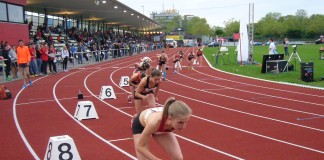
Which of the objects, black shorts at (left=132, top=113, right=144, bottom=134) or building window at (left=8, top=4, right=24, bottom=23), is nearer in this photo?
black shorts at (left=132, top=113, right=144, bottom=134)

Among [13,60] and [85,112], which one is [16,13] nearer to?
[13,60]

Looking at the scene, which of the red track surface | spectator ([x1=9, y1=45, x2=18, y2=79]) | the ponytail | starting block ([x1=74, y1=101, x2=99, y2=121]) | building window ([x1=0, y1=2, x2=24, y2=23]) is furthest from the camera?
building window ([x1=0, y1=2, x2=24, y2=23])

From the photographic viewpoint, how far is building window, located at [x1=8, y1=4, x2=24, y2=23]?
78.8 feet

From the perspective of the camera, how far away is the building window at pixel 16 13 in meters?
24.0

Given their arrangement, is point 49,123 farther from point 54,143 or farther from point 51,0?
point 51,0

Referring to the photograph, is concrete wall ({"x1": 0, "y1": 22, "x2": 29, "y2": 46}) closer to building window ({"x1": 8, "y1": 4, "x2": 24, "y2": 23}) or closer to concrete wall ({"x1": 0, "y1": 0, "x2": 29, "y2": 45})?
concrete wall ({"x1": 0, "y1": 0, "x2": 29, "y2": 45})

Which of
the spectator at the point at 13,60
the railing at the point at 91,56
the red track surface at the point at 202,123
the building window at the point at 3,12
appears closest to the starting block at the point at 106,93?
the red track surface at the point at 202,123

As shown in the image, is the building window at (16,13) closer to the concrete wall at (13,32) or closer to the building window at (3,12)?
the concrete wall at (13,32)

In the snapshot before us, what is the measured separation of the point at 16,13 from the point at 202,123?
19.3m

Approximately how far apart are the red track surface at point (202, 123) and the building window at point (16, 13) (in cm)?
961

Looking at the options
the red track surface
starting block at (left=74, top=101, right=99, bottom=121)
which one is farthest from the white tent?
starting block at (left=74, top=101, right=99, bottom=121)

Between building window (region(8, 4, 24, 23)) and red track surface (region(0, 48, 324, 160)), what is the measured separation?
9607mm

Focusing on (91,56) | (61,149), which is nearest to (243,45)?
(91,56)

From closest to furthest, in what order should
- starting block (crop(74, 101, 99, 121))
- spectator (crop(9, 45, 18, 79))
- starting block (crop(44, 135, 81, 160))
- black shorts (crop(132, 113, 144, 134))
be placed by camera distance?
black shorts (crop(132, 113, 144, 134)) < starting block (crop(44, 135, 81, 160)) < starting block (crop(74, 101, 99, 121)) < spectator (crop(9, 45, 18, 79))
